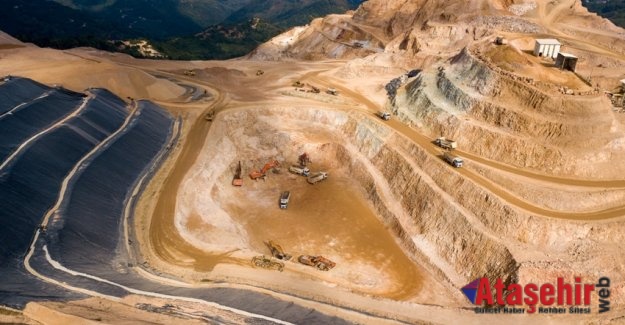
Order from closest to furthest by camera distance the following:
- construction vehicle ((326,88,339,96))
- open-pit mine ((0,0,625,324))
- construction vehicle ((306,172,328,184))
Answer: open-pit mine ((0,0,625,324))
construction vehicle ((306,172,328,184))
construction vehicle ((326,88,339,96))

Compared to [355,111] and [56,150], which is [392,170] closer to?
[355,111]

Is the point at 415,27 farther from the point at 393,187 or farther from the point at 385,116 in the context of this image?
the point at 393,187

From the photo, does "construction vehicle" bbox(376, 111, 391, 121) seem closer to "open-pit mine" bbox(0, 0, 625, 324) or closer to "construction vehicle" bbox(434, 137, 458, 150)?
"open-pit mine" bbox(0, 0, 625, 324)

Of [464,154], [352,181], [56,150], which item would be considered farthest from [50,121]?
[464,154]

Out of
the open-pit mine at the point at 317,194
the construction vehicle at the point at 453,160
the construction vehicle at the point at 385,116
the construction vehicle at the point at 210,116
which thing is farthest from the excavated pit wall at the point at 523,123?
the construction vehicle at the point at 210,116

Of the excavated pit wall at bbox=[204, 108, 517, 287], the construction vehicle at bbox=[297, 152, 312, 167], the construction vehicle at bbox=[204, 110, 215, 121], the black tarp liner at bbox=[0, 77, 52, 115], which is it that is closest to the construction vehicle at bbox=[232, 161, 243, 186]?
the excavated pit wall at bbox=[204, 108, 517, 287]
